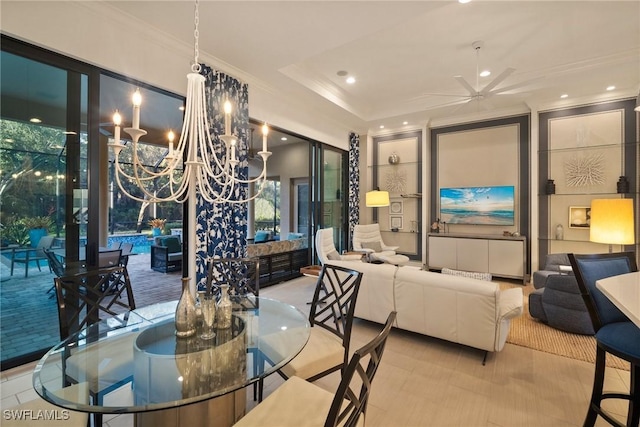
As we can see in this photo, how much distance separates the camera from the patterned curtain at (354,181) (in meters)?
6.85

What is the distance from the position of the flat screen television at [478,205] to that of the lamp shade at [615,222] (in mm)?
2802

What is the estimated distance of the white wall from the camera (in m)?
2.28

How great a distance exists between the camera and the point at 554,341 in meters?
2.85

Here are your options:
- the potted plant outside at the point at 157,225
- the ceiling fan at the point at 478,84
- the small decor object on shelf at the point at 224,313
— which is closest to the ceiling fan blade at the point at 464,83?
the ceiling fan at the point at 478,84

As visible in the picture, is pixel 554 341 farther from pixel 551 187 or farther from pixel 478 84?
pixel 478 84

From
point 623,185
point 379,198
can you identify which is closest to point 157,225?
point 379,198

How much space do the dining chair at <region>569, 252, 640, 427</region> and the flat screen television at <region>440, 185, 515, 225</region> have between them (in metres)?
4.09

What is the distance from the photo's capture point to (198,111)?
73.5 inches

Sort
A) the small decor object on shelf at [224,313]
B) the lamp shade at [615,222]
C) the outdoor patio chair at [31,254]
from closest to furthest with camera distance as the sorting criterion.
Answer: the small decor object on shelf at [224,313] → the outdoor patio chair at [31,254] → the lamp shade at [615,222]

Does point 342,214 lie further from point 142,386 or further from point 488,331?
point 142,386

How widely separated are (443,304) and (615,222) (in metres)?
1.93

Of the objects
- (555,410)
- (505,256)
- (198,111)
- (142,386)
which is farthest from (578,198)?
(142,386)

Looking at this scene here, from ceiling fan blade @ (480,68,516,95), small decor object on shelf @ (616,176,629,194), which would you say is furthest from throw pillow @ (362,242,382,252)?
small decor object on shelf @ (616,176,629,194)

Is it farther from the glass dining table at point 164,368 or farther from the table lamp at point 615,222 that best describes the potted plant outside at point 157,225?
the table lamp at point 615,222
